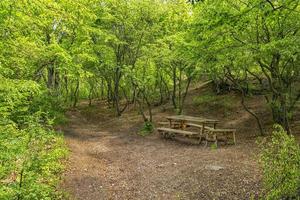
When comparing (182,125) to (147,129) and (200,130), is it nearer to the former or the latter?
(200,130)

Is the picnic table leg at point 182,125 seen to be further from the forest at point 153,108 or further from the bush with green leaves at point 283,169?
the bush with green leaves at point 283,169

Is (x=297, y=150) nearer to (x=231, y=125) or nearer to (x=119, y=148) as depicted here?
(x=119, y=148)

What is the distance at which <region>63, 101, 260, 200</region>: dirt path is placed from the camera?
9.38 metres

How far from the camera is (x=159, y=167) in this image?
1208 cm

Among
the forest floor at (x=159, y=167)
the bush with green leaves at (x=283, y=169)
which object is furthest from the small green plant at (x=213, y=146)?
the bush with green leaves at (x=283, y=169)

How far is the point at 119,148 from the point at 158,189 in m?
6.36

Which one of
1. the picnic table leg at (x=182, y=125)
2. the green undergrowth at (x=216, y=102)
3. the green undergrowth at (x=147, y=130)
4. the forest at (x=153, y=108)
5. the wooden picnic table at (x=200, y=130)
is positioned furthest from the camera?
the green undergrowth at (x=216, y=102)

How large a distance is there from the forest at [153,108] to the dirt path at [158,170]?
0.13 feet

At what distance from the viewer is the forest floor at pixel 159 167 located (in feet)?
30.9

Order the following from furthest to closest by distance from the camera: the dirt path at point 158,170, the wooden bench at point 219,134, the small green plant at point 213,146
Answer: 1. the wooden bench at point 219,134
2. the small green plant at point 213,146
3. the dirt path at point 158,170

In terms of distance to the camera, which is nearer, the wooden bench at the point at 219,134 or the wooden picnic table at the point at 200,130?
the wooden bench at the point at 219,134

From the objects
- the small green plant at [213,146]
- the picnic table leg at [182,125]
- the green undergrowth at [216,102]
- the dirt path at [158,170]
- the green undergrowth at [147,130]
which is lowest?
the dirt path at [158,170]

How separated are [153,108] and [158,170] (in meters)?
16.0

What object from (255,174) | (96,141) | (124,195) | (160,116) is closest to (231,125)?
(160,116)
